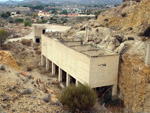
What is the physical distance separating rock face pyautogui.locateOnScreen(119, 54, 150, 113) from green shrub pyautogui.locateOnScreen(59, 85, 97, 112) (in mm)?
5339

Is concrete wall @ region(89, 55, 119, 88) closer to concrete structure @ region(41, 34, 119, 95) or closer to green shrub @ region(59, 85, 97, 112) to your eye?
concrete structure @ region(41, 34, 119, 95)

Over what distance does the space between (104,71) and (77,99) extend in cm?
593

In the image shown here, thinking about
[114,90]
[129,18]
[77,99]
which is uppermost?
[129,18]

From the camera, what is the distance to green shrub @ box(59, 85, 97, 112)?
11.8 m

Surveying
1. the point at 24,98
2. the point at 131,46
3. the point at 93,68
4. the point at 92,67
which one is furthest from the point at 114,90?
the point at 24,98

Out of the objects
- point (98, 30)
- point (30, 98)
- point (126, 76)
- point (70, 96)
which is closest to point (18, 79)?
point (30, 98)

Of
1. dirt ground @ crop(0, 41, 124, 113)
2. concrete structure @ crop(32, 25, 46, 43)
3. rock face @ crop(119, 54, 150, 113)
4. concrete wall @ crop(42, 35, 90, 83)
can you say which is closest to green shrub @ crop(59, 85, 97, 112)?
dirt ground @ crop(0, 41, 124, 113)

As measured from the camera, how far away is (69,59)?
2008cm

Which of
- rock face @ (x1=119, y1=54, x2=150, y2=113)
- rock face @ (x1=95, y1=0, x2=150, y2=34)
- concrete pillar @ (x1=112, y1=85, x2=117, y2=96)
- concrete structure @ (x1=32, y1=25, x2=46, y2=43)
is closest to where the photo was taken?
rock face @ (x1=119, y1=54, x2=150, y2=113)

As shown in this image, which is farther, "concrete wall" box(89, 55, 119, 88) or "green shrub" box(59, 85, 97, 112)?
"concrete wall" box(89, 55, 119, 88)

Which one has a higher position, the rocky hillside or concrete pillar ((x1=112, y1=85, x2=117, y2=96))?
the rocky hillside

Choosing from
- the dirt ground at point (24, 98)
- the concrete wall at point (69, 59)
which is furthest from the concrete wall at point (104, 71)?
the dirt ground at point (24, 98)

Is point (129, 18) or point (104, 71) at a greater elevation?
point (129, 18)

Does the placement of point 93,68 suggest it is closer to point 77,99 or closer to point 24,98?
point 77,99
